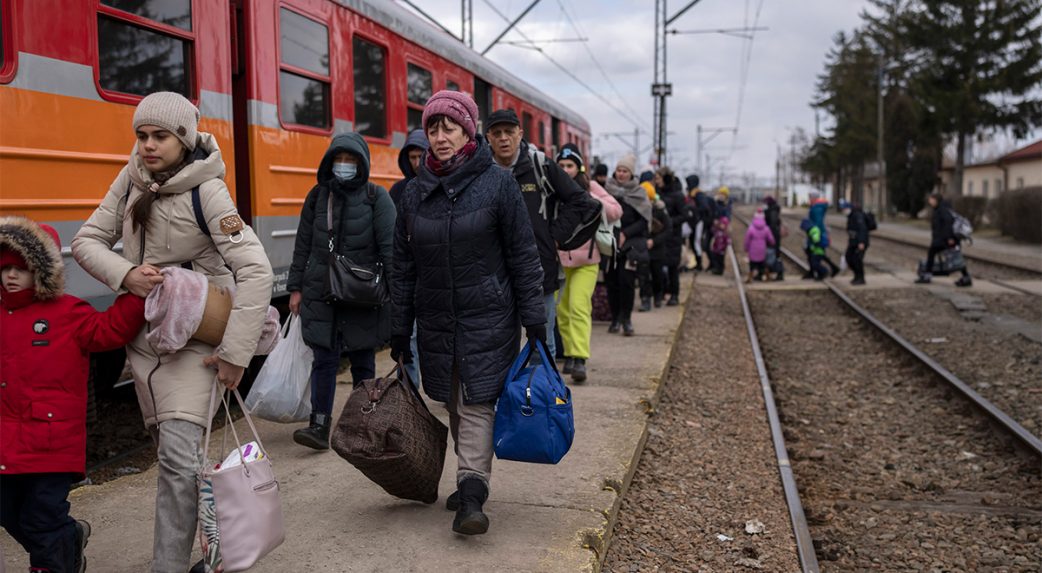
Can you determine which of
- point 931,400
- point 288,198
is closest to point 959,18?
point 931,400

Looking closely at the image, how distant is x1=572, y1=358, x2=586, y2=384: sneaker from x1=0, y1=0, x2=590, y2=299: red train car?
2321 mm

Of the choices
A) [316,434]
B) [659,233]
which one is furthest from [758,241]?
[316,434]

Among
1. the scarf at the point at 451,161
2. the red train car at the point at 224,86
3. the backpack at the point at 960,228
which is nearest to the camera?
the scarf at the point at 451,161

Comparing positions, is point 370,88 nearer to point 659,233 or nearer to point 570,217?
point 570,217

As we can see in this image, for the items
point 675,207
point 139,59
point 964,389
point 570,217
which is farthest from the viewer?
point 675,207

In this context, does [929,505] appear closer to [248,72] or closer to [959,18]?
[248,72]

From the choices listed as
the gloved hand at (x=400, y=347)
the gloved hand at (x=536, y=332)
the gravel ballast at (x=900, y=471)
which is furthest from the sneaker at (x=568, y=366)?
the gloved hand at (x=536, y=332)

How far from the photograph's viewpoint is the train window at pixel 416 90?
10133 mm

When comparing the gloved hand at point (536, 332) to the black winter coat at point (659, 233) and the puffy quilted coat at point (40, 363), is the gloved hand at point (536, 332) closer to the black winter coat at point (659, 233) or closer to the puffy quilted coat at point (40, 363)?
the puffy quilted coat at point (40, 363)

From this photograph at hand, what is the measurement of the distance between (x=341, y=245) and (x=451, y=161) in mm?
1542

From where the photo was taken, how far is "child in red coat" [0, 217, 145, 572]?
331 cm

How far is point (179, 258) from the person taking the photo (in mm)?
3645

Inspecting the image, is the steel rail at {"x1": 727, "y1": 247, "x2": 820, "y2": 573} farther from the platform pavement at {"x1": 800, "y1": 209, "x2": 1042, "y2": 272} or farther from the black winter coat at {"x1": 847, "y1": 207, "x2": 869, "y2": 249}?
the platform pavement at {"x1": 800, "y1": 209, "x2": 1042, "y2": 272}

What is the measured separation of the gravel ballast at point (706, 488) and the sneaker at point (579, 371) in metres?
0.62
